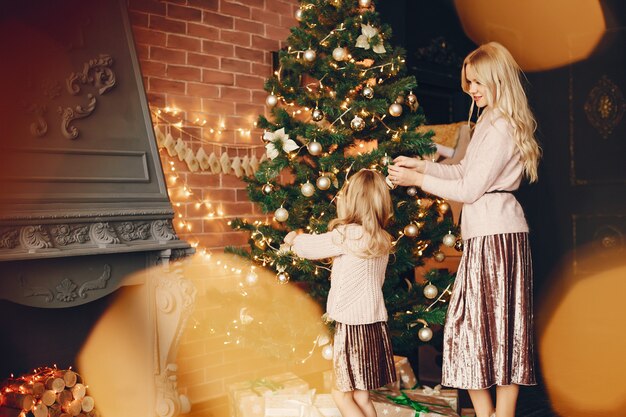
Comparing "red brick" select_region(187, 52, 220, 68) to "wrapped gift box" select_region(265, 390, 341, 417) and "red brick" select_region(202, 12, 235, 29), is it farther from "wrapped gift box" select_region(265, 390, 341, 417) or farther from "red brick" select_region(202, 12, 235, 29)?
"wrapped gift box" select_region(265, 390, 341, 417)

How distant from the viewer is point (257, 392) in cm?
300

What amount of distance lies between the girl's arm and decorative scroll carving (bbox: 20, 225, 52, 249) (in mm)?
1025

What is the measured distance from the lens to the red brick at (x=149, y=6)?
3336 millimetres

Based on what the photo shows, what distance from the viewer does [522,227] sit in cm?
260

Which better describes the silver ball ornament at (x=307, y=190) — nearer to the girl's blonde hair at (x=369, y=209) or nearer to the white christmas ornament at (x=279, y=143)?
the white christmas ornament at (x=279, y=143)

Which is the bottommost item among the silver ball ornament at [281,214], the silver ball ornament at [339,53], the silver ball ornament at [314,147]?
the silver ball ornament at [281,214]

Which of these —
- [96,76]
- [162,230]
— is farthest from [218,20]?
[162,230]

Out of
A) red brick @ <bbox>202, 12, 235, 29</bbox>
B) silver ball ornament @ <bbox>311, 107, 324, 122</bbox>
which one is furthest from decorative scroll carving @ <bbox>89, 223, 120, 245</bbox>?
red brick @ <bbox>202, 12, 235, 29</bbox>

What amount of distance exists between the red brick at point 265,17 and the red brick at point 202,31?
31cm

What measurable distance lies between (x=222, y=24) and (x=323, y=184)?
137cm

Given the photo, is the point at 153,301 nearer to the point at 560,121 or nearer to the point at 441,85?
the point at 441,85

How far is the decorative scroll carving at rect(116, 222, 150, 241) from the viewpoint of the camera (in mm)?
2688

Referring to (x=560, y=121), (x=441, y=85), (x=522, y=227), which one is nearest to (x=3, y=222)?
(x=522, y=227)

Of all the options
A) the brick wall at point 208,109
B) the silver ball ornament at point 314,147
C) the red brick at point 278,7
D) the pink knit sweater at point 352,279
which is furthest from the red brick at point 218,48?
the pink knit sweater at point 352,279
